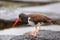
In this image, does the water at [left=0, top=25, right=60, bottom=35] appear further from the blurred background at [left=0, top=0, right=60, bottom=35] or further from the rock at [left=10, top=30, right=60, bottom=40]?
the rock at [left=10, top=30, right=60, bottom=40]

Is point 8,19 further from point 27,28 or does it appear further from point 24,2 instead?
point 24,2

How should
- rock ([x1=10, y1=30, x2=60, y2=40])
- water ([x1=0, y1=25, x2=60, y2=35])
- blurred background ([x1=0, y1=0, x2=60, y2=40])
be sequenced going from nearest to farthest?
rock ([x1=10, y1=30, x2=60, y2=40]), water ([x1=0, y1=25, x2=60, y2=35]), blurred background ([x1=0, y1=0, x2=60, y2=40])

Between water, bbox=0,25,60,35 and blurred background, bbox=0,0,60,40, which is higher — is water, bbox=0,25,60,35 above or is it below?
below

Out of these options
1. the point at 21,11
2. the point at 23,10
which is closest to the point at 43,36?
the point at 21,11

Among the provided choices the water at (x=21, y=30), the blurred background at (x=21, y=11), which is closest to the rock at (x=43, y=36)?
the blurred background at (x=21, y=11)

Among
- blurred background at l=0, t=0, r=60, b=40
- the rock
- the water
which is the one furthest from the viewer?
blurred background at l=0, t=0, r=60, b=40

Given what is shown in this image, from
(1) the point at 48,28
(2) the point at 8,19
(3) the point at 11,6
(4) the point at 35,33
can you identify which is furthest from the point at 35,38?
(3) the point at 11,6

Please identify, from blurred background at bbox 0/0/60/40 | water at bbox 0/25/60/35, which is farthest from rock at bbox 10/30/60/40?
water at bbox 0/25/60/35

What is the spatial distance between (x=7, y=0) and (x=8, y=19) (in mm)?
3007

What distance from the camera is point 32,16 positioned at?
7.29 meters

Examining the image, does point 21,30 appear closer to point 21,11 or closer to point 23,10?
point 21,11

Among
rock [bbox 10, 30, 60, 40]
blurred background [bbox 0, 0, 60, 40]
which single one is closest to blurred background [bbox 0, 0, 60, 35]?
blurred background [bbox 0, 0, 60, 40]

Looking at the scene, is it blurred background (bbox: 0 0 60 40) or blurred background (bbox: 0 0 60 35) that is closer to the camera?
blurred background (bbox: 0 0 60 40)

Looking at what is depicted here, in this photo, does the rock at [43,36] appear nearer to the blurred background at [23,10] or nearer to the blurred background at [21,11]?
the blurred background at [21,11]
